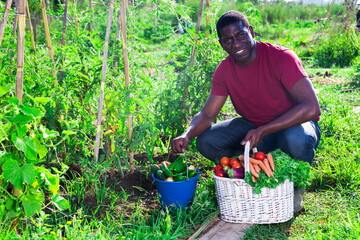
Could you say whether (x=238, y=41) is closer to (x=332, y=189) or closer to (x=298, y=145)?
(x=298, y=145)

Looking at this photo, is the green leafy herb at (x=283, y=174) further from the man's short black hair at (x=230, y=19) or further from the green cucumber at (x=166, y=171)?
the man's short black hair at (x=230, y=19)

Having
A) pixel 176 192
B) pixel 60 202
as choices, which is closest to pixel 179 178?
pixel 176 192

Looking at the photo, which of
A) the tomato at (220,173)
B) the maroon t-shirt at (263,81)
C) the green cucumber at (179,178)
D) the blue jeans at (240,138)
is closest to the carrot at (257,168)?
the tomato at (220,173)

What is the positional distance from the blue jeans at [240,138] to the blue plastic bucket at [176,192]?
474 millimetres

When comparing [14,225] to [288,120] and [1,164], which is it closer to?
[1,164]

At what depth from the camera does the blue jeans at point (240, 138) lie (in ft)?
8.89

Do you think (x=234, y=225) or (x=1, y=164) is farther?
(x=234, y=225)

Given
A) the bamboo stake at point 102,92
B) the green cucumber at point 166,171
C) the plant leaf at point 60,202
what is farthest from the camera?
the green cucumber at point 166,171

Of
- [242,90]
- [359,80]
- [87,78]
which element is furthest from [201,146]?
[359,80]

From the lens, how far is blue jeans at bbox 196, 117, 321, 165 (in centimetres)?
271

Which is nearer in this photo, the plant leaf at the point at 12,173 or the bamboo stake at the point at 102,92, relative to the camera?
the plant leaf at the point at 12,173

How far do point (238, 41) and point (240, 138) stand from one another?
0.84 m

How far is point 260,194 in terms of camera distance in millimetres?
2504

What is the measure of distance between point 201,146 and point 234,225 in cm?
74
